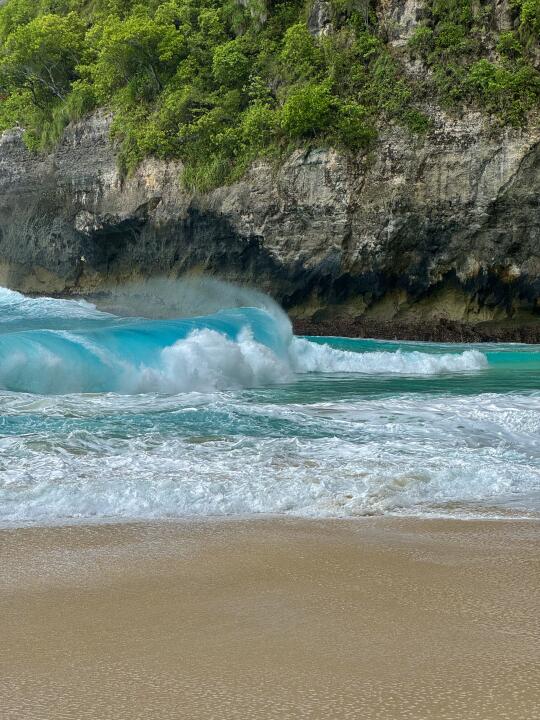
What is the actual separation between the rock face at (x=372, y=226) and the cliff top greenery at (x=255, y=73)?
51 cm

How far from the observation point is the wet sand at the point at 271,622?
2000 mm

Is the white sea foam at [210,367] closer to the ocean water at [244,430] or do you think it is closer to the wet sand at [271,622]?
the ocean water at [244,430]

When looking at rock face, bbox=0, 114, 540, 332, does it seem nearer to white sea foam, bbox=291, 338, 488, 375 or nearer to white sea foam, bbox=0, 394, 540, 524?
white sea foam, bbox=291, 338, 488, 375

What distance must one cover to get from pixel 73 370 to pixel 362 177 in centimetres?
1165

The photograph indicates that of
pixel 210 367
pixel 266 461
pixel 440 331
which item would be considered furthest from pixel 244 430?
pixel 440 331

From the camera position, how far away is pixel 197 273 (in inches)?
911

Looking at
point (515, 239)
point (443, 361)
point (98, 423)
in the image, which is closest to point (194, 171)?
point (515, 239)

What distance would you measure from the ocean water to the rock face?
6.15 m

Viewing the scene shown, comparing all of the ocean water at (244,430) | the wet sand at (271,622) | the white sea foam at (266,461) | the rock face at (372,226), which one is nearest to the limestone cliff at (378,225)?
the rock face at (372,226)

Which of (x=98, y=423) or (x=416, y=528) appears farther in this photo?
(x=98, y=423)

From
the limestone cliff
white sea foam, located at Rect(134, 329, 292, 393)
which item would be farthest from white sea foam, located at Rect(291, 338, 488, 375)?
the limestone cliff

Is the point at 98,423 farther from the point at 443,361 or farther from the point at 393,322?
the point at 393,322

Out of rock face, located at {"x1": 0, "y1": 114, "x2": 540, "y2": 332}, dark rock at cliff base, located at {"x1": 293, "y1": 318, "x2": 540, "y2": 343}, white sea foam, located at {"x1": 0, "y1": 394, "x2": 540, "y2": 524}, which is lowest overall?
white sea foam, located at {"x1": 0, "y1": 394, "x2": 540, "y2": 524}

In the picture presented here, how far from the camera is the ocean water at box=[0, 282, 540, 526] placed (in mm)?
4395
